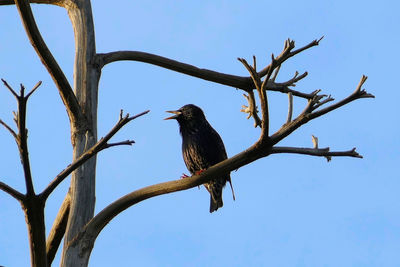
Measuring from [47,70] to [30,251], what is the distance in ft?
5.23

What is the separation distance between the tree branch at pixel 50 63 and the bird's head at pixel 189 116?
102 inches

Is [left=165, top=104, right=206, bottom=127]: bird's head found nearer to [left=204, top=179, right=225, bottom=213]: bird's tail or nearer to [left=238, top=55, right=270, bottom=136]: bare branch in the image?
[left=204, top=179, right=225, bottom=213]: bird's tail

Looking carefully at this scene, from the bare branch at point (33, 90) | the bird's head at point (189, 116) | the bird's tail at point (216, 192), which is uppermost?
the bird's head at point (189, 116)

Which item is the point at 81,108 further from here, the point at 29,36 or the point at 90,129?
the point at 29,36

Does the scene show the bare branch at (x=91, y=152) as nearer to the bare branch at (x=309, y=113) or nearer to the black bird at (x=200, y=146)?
the bare branch at (x=309, y=113)

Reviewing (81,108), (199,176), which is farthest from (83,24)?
(199,176)

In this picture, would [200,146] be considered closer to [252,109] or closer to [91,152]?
[252,109]

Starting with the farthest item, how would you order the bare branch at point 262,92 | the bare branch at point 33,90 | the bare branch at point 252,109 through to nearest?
the bare branch at point 252,109 < the bare branch at point 262,92 < the bare branch at point 33,90

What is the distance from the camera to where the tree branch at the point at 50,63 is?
500 cm

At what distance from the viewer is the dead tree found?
13.4 ft

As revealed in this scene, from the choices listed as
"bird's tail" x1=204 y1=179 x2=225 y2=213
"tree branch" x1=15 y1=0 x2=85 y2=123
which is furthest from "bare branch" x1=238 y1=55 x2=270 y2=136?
"bird's tail" x1=204 y1=179 x2=225 y2=213

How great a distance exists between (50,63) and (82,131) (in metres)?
0.59

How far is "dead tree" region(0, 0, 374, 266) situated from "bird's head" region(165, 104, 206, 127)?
6.37ft

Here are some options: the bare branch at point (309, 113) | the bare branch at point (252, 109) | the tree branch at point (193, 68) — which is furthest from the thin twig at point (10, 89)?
the bare branch at point (252, 109)
